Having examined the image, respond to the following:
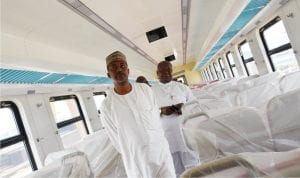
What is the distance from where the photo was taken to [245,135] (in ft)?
6.83

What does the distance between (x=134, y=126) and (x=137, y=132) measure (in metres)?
0.05

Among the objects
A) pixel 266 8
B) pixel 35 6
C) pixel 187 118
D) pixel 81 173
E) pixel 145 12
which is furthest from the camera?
pixel 266 8

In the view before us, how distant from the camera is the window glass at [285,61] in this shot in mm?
5449

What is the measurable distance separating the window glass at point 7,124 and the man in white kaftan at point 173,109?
228cm

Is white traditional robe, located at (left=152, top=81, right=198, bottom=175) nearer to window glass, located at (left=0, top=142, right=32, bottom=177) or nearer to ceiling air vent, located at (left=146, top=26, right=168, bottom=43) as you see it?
ceiling air vent, located at (left=146, top=26, right=168, bottom=43)

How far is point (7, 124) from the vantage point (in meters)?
4.64

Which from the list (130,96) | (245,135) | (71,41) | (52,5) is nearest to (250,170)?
(245,135)

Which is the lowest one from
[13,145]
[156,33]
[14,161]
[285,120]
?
[285,120]

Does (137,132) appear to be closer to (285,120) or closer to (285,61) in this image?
(285,120)

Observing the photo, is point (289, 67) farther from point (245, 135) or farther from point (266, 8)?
point (245, 135)

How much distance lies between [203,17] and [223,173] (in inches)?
192

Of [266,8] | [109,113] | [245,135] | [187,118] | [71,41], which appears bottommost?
[245,135]

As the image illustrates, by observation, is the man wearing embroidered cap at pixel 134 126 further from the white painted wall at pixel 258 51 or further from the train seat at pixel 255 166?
the white painted wall at pixel 258 51

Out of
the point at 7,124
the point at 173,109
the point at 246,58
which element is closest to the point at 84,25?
the point at 173,109
